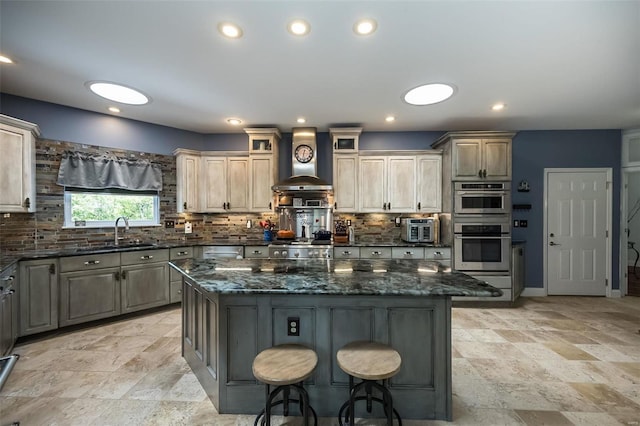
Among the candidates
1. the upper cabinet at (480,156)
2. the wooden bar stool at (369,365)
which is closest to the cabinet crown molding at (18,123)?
the wooden bar stool at (369,365)

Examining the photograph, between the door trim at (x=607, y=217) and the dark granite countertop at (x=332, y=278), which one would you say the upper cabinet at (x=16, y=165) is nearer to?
the dark granite countertop at (x=332, y=278)

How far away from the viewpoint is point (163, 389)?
2055 mm

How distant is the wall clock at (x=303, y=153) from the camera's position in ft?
14.4

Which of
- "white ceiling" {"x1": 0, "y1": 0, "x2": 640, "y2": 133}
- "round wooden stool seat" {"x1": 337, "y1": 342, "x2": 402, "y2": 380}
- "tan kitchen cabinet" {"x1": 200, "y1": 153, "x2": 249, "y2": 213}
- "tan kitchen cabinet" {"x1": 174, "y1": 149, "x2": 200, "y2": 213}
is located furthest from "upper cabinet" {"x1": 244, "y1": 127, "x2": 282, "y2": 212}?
"round wooden stool seat" {"x1": 337, "y1": 342, "x2": 402, "y2": 380}

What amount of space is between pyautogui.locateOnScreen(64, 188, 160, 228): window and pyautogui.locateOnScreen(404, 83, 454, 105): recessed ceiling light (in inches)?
162

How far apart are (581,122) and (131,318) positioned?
23.8 ft

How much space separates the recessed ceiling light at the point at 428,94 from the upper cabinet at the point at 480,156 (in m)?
0.86

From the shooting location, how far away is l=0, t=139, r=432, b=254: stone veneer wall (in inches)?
125

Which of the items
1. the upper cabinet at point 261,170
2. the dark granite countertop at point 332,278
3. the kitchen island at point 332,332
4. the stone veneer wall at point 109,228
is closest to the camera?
the dark granite countertop at point 332,278

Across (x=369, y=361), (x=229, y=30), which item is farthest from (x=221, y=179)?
(x=369, y=361)

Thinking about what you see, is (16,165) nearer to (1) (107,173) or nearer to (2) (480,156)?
(1) (107,173)

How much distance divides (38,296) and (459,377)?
4.33m

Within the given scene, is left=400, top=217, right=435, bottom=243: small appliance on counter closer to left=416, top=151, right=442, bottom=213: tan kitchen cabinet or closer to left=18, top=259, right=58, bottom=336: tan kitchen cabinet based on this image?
left=416, top=151, right=442, bottom=213: tan kitchen cabinet

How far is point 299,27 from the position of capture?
199 cm
